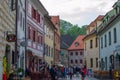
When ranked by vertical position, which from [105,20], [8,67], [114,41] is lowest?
[8,67]

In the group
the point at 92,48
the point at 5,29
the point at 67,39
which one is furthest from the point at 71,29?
the point at 5,29

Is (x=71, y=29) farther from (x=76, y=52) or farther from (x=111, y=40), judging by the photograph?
(x=111, y=40)

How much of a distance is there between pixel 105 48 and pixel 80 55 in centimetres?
5441

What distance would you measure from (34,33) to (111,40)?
8.83 metres

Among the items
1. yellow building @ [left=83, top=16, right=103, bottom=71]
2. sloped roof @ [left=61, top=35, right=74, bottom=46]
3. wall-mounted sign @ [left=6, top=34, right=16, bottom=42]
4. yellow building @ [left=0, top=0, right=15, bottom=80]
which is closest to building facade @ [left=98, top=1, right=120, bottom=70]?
yellow building @ [left=83, top=16, right=103, bottom=71]

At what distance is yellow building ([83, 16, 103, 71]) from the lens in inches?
2267

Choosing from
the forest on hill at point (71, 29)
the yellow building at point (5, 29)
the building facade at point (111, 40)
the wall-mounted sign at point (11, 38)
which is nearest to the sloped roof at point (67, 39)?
the forest on hill at point (71, 29)

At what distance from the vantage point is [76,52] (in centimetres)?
10056

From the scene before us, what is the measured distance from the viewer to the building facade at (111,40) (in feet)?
125

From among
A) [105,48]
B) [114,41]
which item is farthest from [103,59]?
[114,41]

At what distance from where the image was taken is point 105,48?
4681cm

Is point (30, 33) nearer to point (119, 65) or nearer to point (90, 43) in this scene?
point (119, 65)

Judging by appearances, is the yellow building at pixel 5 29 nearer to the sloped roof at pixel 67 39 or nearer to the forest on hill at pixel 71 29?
the sloped roof at pixel 67 39

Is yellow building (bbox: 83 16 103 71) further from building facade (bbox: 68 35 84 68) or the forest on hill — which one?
the forest on hill
